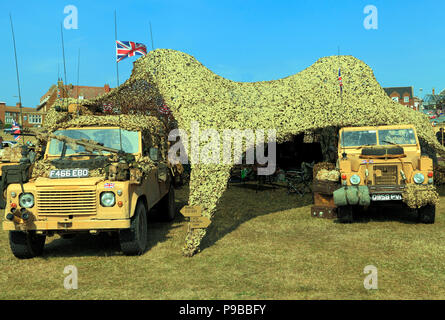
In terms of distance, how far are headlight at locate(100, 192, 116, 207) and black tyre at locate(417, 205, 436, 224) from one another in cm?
596

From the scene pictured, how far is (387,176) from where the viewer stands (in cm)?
829

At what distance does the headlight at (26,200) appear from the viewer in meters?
5.91

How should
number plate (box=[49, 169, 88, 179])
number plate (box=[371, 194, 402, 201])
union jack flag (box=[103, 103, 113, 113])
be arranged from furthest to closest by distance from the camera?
1. union jack flag (box=[103, 103, 113, 113])
2. number plate (box=[371, 194, 402, 201])
3. number plate (box=[49, 169, 88, 179])

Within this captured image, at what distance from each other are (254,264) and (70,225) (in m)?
2.62

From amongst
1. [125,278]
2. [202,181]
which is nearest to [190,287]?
[125,278]

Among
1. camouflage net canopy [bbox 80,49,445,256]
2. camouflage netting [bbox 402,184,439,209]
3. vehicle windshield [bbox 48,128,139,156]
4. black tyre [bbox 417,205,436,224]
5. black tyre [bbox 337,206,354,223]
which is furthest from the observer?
black tyre [bbox 337,206,354,223]

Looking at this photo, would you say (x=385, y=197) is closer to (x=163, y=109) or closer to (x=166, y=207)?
(x=166, y=207)

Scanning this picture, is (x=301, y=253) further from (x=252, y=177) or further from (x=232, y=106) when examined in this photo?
(x=252, y=177)

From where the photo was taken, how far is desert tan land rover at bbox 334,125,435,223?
7.84m
